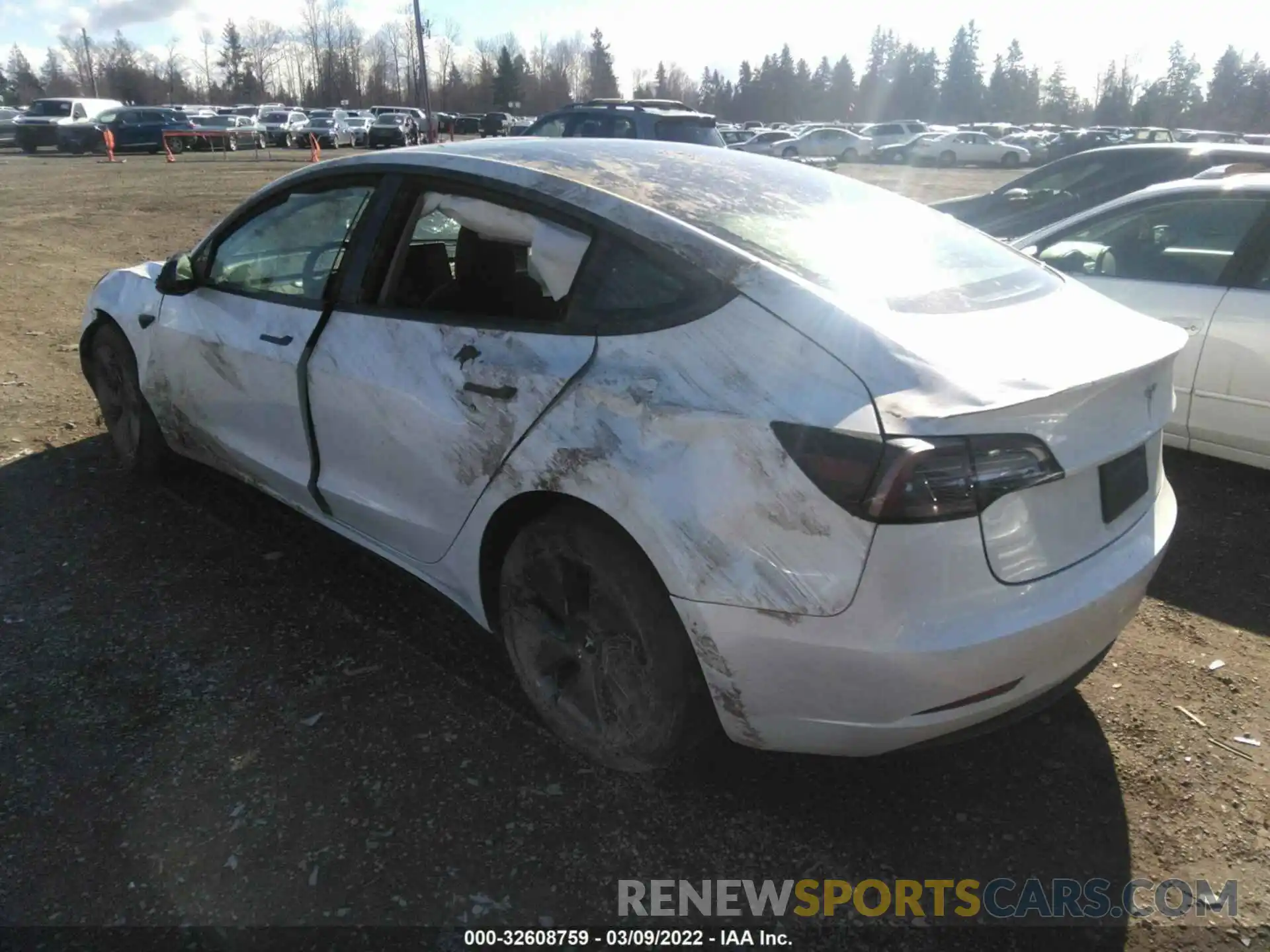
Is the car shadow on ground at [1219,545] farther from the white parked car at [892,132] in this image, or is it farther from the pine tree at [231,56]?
the pine tree at [231,56]

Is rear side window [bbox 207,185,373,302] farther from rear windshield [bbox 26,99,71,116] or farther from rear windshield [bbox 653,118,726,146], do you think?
rear windshield [bbox 26,99,71,116]

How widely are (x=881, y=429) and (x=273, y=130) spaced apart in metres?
44.2

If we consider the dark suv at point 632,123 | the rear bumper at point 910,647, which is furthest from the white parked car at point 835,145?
the rear bumper at point 910,647

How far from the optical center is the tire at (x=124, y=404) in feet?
14.6

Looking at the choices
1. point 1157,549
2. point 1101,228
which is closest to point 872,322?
point 1157,549

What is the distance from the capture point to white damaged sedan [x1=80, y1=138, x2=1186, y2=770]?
2043 millimetres

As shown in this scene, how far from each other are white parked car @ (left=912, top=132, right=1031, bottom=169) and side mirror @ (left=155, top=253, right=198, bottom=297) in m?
45.4

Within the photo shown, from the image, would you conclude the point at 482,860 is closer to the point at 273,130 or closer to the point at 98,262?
the point at 98,262

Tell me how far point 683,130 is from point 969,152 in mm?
35535

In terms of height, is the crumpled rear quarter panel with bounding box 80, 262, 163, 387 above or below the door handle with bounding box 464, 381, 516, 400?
below

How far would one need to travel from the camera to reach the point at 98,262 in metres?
10.9

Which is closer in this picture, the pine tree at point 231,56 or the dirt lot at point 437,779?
the dirt lot at point 437,779

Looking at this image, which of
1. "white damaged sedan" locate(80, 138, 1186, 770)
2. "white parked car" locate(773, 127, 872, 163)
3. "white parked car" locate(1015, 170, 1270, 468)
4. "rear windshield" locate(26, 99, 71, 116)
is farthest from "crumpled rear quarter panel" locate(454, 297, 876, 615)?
"white parked car" locate(773, 127, 872, 163)

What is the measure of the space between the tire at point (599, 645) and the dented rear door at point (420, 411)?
0.28 metres
